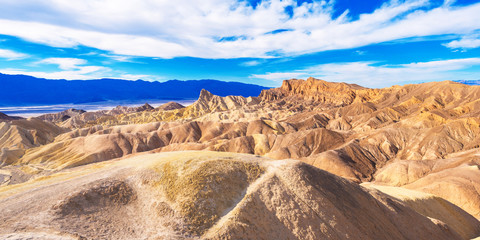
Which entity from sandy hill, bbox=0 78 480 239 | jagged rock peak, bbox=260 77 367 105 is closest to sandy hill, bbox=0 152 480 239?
sandy hill, bbox=0 78 480 239

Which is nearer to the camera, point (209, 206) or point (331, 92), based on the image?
point (209, 206)

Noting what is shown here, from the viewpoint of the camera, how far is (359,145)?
254 feet

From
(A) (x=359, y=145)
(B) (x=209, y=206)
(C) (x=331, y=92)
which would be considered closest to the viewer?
(B) (x=209, y=206)

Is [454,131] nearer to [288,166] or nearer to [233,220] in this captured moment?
[288,166]

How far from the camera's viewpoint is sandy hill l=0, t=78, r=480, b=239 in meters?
47.6

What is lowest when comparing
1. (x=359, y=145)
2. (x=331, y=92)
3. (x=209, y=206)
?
(x=359, y=145)

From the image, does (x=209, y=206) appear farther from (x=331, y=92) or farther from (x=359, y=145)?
(x=331, y=92)

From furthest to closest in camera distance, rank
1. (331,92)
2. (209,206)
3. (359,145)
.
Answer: (331,92), (359,145), (209,206)

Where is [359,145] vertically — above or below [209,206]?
below

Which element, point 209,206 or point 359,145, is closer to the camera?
point 209,206

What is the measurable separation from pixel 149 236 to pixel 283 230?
357 inches

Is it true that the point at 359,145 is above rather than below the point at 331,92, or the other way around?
below

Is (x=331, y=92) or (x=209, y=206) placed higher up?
(x=209, y=206)

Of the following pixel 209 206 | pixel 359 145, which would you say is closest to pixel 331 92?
pixel 359 145
